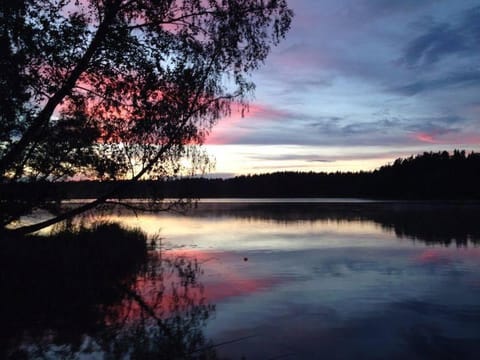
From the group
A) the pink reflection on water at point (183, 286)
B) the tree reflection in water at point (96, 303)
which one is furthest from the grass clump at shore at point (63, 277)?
the pink reflection on water at point (183, 286)

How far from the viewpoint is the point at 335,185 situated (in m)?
157

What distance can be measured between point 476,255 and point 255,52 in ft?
43.6

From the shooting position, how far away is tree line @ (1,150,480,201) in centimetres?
1175

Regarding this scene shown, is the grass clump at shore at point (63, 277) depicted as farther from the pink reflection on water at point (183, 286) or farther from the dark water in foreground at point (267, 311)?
the pink reflection on water at point (183, 286)

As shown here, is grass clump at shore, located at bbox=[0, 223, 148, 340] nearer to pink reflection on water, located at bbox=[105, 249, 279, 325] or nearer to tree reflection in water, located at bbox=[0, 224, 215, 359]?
tree reflection in water, located at bbox=[0, 224, 215, 359]

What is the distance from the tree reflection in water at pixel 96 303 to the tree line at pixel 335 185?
2.56 meters

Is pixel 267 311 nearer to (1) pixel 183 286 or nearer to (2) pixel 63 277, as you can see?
(1) pixel 183 286

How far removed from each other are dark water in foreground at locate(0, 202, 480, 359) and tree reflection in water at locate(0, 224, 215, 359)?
37 mm

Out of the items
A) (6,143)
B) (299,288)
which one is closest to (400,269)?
(299,288)

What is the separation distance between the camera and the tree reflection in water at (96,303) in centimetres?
841

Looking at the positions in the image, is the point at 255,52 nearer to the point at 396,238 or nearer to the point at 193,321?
the point at 193,321

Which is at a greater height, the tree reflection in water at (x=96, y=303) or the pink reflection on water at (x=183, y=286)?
the tree reflection in water at (x=96, y=303)

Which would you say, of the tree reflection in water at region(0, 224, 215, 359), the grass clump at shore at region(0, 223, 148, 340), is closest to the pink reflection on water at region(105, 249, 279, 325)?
the tree reflection in water at region(0, 224, 215, 359)

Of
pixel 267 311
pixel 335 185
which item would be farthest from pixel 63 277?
pixel 335 185
